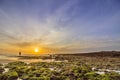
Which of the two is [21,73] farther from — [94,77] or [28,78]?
[94,77]

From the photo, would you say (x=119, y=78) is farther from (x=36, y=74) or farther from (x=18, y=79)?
(x=18, y=79)

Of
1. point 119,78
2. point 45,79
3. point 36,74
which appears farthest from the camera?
point 36,74

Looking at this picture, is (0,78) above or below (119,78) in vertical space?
above

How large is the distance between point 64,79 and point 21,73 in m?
5.54

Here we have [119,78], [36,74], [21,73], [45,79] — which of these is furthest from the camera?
[21,73]

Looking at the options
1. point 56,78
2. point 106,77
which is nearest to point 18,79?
point 56,78

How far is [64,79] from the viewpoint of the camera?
14.3 metres

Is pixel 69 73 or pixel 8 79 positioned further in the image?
pixel 69 73

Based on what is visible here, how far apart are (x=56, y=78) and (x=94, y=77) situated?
3.77m

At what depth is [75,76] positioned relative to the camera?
1550cm

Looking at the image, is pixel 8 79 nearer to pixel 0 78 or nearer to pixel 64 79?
pixel 0 78

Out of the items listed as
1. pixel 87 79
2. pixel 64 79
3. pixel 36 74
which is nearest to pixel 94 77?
pixel 87 79

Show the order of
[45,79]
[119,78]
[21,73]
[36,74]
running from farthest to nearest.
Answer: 1. [21,73]
2. [36,74]
3. [119,78]
4. [45,79]

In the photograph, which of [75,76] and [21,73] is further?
[21,73]
